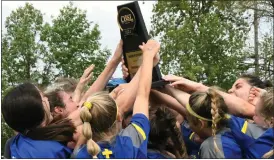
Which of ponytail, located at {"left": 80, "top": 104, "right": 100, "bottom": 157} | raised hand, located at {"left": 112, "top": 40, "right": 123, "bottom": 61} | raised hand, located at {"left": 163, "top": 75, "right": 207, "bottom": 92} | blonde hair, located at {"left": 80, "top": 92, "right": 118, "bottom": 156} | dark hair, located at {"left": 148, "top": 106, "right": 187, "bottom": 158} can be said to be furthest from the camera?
raised hand, located at {"left": 112, "top": 40, "right": 123, "bottom": 61}

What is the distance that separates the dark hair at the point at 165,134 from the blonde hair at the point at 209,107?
0.64 feet

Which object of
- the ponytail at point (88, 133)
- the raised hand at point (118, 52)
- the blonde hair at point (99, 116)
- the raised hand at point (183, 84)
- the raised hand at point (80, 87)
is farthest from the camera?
the raised hand at point (80, 87)

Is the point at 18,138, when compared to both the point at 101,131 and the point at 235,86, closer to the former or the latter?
the point at 101,131

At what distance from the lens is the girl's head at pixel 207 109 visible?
3.37 metres

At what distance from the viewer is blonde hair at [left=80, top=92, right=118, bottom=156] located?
10.3 ft

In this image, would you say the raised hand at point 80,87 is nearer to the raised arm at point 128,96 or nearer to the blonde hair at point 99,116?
the raised arm at point 128,96

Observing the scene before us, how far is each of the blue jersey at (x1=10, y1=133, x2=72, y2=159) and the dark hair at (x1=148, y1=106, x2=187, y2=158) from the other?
0.57 metres

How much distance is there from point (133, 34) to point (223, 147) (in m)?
0.97

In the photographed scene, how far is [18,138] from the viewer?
341 cm

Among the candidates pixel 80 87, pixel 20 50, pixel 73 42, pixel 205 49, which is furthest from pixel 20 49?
pixel 80 87

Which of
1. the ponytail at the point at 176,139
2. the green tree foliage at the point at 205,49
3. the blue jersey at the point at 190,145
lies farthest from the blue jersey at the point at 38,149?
the green tree foliage at the point at 205,49

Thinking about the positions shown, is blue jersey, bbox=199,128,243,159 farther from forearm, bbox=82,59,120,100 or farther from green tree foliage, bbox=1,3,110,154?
green tree foliage, bbox=1,3,110,154

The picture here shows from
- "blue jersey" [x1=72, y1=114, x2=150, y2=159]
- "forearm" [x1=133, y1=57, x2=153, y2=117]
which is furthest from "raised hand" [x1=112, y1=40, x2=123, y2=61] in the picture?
"blue jersey" [x1=72, y1=114, x2=150, y2=159]

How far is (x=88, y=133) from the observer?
121 inches
